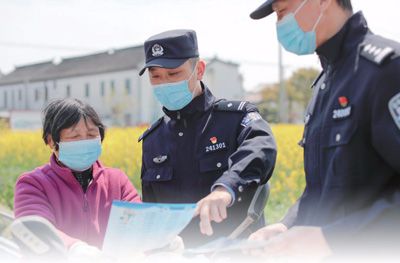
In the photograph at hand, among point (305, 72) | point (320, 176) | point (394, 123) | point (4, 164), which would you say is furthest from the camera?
point (305, 72)

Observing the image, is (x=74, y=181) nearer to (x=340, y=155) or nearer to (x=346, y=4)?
(x=340, y=155)

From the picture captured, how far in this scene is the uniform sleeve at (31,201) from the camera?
A: 6.54ft

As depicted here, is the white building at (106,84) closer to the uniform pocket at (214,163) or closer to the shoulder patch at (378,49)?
the uniform pocket at (214,163)

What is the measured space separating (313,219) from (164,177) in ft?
2.92

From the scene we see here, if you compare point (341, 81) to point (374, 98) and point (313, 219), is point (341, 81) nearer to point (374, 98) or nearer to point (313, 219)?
point (374, 98)

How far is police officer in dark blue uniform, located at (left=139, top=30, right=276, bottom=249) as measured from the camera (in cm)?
234

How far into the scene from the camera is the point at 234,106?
2432 mm

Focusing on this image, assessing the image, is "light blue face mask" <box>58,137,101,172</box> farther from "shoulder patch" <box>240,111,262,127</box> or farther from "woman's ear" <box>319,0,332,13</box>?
"woman's ear" <box>319,0,332,13</box>

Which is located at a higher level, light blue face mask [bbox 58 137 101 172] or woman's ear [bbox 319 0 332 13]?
woman's ear [bbox 319 0 332 13]

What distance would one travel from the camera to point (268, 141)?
2.13 m

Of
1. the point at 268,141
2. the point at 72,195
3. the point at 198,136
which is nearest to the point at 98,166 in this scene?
the point at 72,195

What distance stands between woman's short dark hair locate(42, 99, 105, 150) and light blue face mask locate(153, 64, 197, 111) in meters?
→ 0.29

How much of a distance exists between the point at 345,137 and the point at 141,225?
0.61m

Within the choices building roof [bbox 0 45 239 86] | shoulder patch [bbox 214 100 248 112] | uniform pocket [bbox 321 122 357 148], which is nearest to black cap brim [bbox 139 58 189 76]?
shoulder patch [bbox 214 100 248 112]
